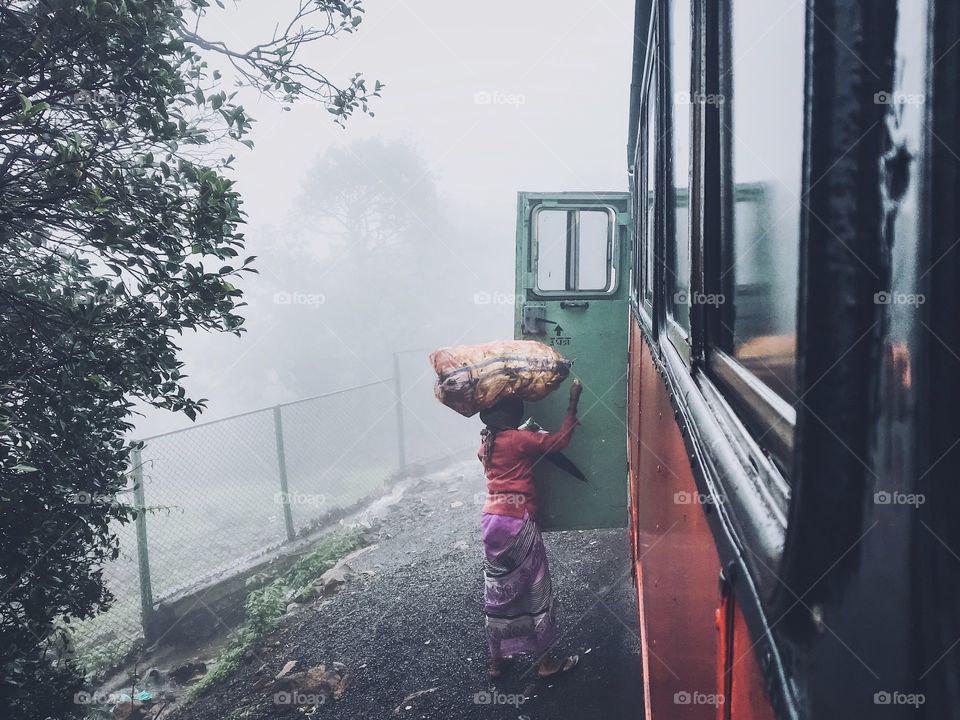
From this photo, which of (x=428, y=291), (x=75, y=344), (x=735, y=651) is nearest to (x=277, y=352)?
(x=428, y=291)

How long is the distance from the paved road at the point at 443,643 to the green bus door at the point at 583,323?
3.20 feet

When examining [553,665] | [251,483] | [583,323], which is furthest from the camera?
[251,483]

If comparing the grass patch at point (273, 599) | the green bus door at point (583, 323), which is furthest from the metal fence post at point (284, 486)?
the green bus door at point (583, 323)

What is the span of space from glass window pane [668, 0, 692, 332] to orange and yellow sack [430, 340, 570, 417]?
200cm

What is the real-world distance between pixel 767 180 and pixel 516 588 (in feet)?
11.6

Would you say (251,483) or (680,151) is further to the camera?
(251,483)

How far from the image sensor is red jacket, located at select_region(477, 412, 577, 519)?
372cm

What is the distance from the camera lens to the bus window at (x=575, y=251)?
4406 millimetres

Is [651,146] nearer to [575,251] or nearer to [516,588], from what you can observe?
[575,251]

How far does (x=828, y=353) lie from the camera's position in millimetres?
385

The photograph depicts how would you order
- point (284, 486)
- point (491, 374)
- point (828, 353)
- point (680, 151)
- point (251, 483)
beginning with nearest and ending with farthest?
point (828, 353)
point (680, 151)
point (491, 374)
point (284, 486)
point (251, 483)

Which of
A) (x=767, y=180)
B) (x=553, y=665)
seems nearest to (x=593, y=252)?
(x=553, y=665)

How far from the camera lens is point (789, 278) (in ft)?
2.16

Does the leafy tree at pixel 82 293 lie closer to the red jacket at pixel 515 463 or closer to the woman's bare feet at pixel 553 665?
the red jacket at pixel 515 463
